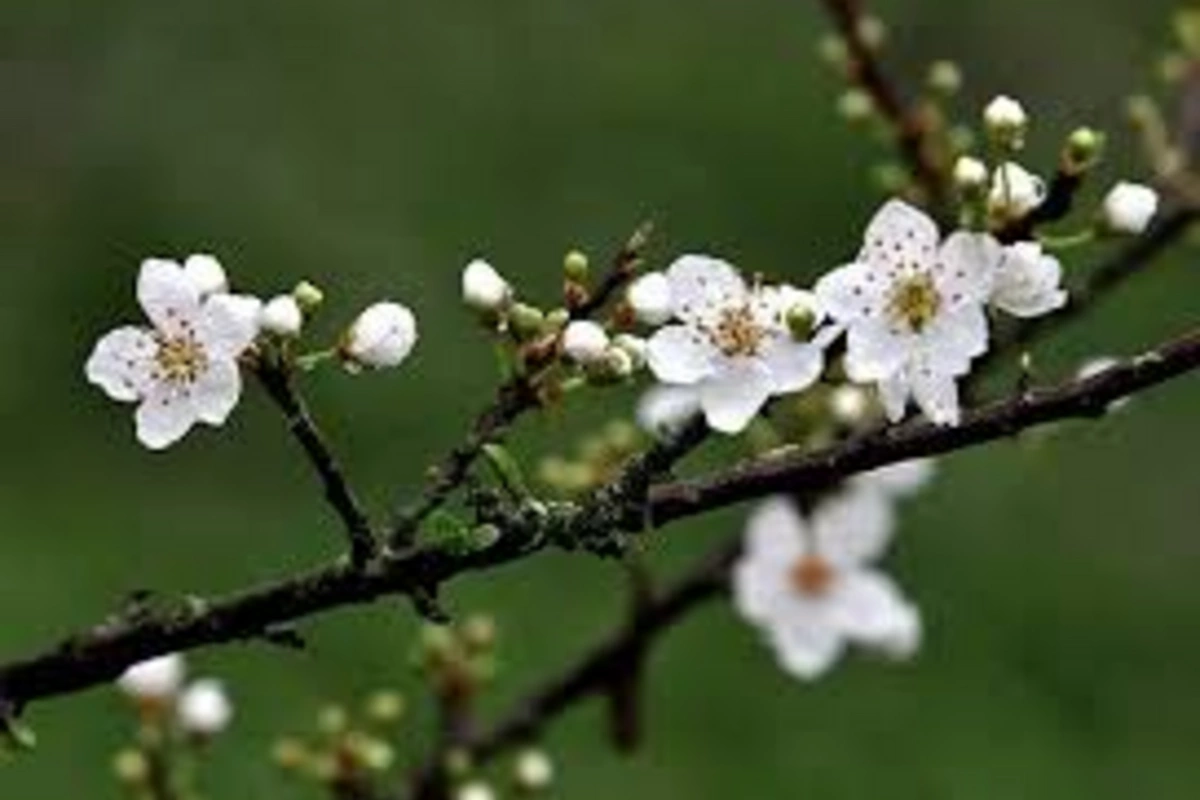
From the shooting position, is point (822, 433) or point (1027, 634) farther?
point (1027, 634)

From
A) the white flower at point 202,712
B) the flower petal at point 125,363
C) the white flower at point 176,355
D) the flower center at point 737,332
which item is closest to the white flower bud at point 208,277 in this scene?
the white flower at point 176,355

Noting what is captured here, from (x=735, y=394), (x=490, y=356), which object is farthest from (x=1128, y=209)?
(x=490, y=356)

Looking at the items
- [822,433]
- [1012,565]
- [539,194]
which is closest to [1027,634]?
[1012,565]

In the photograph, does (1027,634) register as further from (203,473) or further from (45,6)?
(45,6)

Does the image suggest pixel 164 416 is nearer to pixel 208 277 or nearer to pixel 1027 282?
pixel 208 277

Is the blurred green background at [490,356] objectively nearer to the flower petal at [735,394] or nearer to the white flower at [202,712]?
the white flower at [202,712]

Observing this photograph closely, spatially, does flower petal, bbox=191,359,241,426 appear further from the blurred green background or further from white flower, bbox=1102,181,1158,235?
the blurred green background

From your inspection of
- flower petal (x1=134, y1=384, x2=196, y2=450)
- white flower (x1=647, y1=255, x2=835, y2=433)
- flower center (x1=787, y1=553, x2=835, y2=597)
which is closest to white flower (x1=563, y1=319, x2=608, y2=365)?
white flower (x1=647, y1=255, x2=835, y2=433)
